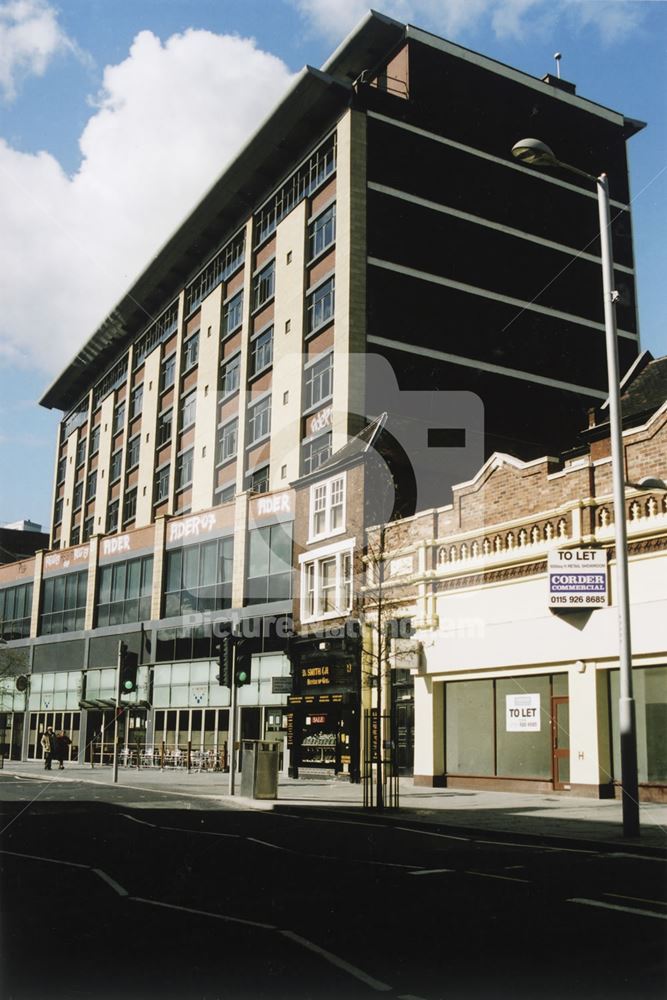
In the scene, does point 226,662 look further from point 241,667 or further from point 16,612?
point 16,612

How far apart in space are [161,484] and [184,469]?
12.1ft

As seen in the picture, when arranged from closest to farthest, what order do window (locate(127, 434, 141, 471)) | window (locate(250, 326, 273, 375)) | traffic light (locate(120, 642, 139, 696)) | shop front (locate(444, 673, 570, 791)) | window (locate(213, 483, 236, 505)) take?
shop front (locate(444, 673, 570, 791)) → traffic light (locate(120, 642, 139, 696)) → window (locate(250, 326, 273, 375)) → window (locate(213, 483, 236, 505)) → window (locate(127, 434, 141, 471))

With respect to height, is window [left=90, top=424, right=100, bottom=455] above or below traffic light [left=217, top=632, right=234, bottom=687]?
above

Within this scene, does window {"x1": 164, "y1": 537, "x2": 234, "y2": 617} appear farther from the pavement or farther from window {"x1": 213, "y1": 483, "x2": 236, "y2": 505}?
the pavement

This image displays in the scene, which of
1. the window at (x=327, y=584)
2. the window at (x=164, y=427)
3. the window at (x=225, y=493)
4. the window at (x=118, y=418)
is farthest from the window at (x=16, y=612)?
the window at (x=327, y=584)

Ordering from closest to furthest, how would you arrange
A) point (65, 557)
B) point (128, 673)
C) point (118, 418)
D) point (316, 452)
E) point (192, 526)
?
point (128, 673) < point (316, 452) < point (192, 526) < point (65, 557) < point (118, 418)

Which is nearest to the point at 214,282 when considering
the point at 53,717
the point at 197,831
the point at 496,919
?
the point at 53,717

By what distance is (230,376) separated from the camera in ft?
158

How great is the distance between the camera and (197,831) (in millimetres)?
14836

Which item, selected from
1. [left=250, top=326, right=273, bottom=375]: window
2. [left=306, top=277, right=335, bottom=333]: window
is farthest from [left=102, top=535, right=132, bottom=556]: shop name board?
[left=306, top=277, right=335, bottom=333]: window

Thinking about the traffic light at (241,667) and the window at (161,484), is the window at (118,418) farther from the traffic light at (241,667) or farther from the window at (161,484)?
the traffic light at (241,667)

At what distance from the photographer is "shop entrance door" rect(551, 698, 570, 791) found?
854 inches

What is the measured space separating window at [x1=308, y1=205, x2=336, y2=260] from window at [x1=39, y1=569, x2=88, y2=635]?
2165 centimetres

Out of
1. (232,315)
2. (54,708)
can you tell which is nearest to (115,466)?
(232,315)
